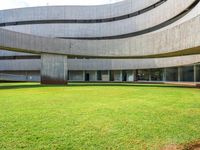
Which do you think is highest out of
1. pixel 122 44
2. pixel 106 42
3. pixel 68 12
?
pixel 68 12

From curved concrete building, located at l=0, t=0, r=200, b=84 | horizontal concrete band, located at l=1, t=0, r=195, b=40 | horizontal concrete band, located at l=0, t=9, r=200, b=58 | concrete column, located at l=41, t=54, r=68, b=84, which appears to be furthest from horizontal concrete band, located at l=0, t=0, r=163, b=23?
concrete column, located at l=41, t=54, r=68, b=84

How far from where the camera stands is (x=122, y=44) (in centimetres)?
2670

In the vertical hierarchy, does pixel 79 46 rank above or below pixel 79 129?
above

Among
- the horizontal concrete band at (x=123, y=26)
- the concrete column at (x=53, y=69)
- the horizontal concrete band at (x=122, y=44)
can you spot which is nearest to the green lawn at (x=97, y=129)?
the horizontal concrete band at (x=122, y=44)

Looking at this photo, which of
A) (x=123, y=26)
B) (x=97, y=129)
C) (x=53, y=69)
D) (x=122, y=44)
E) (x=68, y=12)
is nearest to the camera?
(x=97, y=129)

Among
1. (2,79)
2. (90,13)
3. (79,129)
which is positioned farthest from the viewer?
(90,13)

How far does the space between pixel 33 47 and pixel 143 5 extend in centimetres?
2229

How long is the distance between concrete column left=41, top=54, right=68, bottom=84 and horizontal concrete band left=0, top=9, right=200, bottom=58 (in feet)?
2.70

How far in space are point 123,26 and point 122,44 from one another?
19.1m

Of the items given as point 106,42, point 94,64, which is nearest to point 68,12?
point 94,64

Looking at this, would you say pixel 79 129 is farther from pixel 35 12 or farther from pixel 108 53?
pixel 35 12

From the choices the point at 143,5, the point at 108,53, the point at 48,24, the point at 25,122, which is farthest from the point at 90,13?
the point at 25,122

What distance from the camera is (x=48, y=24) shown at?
4994 centimetres

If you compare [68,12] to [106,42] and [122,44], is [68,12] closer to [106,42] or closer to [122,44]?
[106,42]
